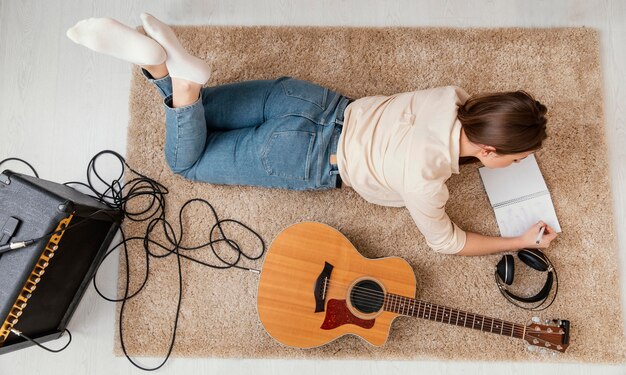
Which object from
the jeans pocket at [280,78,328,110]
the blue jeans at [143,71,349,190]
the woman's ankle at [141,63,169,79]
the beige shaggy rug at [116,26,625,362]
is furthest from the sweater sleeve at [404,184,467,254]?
the woman's ankle at [141,63,169,79]

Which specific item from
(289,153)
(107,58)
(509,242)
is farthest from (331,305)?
(107,58)

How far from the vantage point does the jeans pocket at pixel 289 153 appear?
127 centimetres

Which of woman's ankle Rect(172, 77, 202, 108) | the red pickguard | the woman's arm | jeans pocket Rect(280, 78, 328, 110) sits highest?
jeans pocket Rect(280, 78, 328, 110)

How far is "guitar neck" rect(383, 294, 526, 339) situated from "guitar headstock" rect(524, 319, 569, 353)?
0.08ft

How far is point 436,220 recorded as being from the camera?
3.99ft

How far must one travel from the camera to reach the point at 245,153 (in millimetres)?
1323

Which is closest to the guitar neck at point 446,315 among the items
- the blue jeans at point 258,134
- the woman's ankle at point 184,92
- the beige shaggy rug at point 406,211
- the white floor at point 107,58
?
the beige shaggy rug at point 406,211

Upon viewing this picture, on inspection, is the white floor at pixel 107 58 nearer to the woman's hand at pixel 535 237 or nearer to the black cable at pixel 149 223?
the black cable at pixel 149 223

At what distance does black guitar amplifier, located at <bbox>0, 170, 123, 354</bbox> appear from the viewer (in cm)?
113

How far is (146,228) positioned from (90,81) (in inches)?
20.5

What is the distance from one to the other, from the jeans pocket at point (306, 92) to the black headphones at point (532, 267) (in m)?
0.71

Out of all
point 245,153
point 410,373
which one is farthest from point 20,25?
point 410,373

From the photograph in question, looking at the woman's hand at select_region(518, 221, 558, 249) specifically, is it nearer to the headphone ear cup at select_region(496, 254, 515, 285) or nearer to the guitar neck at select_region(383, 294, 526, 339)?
the headphone ear cup at select_region(496, 254, 515, 285)

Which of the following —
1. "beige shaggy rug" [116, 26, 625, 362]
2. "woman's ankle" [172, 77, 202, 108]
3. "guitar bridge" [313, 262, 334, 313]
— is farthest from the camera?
"beige shaggy rug" [116, 26, 625, 362]
